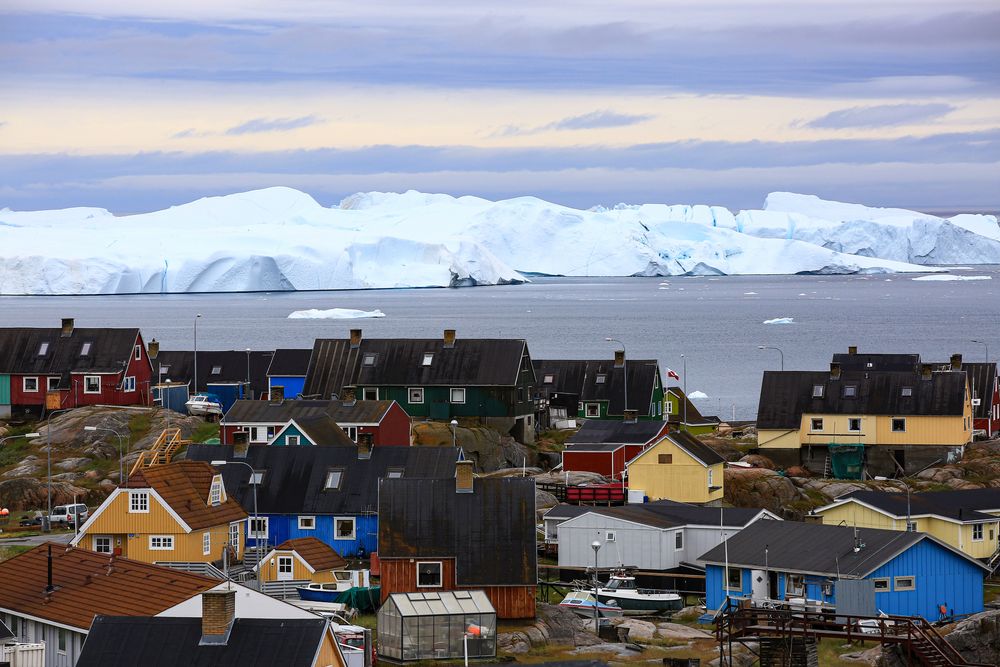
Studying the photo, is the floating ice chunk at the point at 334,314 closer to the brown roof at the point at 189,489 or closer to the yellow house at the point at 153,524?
the brown roof at the point at 189,489

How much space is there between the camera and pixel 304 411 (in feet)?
166

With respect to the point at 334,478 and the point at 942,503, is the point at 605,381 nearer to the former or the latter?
the point at 334,478

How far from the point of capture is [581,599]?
1374 inches

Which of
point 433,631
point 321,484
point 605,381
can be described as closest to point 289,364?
point 605,381

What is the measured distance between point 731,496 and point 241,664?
95.4ft

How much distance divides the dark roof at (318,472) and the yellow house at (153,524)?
3607mm

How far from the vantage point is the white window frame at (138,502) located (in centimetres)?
3603

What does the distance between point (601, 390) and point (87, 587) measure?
40.3 meters

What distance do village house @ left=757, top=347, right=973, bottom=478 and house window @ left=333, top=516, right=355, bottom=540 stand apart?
22.6 metres

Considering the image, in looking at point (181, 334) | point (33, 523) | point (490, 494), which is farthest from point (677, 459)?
point (181, 334)

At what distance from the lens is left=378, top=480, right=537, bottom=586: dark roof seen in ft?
107

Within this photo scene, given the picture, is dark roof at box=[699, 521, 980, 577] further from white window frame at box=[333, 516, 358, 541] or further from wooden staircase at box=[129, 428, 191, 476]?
wooden staircase at box=[129, 428, 191, 476]

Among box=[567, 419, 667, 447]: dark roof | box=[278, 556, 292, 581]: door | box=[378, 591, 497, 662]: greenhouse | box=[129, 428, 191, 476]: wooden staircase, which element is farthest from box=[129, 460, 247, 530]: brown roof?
box=[567, 419, 667, 447]: dark roof

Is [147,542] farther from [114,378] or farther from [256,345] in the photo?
[256,345]
